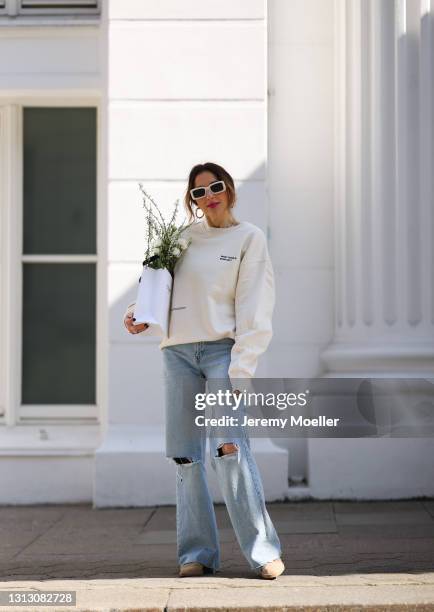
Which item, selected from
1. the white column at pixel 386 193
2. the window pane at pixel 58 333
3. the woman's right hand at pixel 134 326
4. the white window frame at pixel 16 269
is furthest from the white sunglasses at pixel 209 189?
the window pane at pixel 58 333

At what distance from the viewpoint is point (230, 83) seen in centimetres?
738

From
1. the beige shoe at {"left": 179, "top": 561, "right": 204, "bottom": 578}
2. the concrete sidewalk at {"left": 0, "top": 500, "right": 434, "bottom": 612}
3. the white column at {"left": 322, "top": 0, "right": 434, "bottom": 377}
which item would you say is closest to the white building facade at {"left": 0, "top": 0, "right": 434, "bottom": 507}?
the white column at {"left": 322, "top": 0, "right": 434, "bottom": 377}

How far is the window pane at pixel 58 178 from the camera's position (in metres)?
7.88

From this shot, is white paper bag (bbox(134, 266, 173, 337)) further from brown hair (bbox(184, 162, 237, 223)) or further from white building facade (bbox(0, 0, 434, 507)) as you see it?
white building facade (bbox(0, 0, 434, 507))

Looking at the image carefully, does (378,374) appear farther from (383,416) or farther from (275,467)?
(275,467)

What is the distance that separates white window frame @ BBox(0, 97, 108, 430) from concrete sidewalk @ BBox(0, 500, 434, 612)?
29.3 inches

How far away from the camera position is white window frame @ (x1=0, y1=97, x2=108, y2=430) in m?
7.75

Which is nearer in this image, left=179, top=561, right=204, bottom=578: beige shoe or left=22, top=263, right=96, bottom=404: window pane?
left=179, top=561, right=204, bottom=578: beige shoe

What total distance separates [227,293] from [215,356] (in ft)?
0.97

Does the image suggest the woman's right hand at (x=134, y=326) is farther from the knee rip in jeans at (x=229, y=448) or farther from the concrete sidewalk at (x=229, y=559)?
the concrete sidewalk at (x=229, y=559)

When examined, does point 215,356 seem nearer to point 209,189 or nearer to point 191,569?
point 209,189

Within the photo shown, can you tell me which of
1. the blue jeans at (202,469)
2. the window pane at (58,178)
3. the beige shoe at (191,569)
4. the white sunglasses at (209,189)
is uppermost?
the window pane at (58,178)

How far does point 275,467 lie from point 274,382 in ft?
1.98

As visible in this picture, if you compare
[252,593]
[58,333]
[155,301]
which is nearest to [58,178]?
[58,333]
